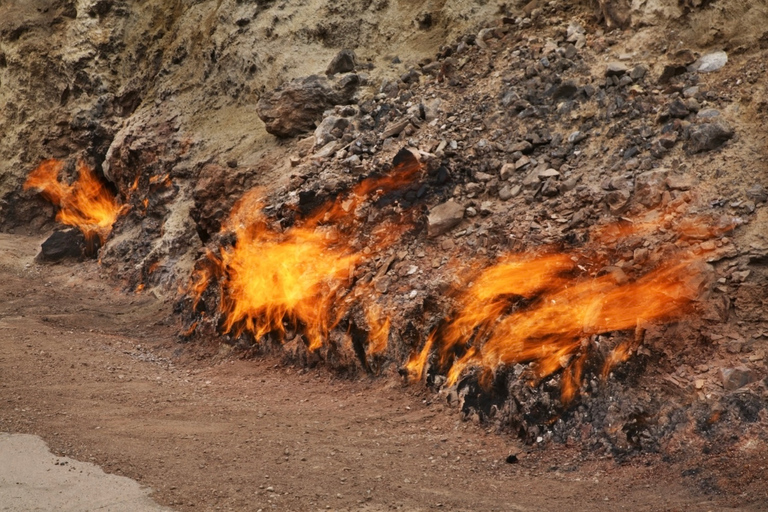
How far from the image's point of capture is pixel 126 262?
636 inches

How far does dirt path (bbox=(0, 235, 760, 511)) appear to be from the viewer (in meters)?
7.84

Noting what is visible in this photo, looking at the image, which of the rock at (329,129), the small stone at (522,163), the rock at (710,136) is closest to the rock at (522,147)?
the small stone at (522,163)

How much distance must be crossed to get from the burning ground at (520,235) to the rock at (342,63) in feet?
0.12

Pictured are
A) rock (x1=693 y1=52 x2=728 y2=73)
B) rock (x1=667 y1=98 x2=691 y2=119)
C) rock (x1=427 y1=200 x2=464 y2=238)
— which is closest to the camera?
rock (x1=667 y1=98 x2=691 y2=119)

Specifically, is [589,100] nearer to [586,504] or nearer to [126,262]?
[586,504]

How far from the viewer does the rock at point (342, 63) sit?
14.4 metres

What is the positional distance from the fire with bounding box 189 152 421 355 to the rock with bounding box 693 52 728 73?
3.77 metres

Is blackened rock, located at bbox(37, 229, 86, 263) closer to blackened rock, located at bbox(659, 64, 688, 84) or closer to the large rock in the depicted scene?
the large rock

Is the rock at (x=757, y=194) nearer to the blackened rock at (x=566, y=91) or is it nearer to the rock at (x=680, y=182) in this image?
the rock at (x=680, y=182)

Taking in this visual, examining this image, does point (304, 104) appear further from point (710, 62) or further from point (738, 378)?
point (738, 378)

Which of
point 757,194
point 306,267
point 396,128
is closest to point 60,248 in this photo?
point 306,267

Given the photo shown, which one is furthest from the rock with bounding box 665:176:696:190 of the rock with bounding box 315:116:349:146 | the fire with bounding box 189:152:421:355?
the rock with bounding box 315:116:349:146

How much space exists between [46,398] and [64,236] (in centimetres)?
756

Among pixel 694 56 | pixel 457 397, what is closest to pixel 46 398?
pixel 457 397
